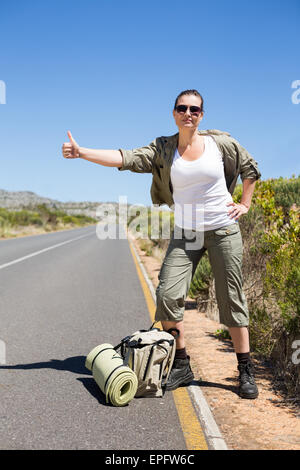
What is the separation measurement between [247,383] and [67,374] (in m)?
1.68

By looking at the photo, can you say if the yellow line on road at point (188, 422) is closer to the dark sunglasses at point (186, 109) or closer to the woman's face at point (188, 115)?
the woman's face at point (188, 115)

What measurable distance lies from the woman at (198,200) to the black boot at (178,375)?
1.03 feet

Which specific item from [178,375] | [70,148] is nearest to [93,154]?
[70,148]

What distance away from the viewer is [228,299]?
3994 mm

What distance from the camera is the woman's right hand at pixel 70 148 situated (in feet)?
11.5

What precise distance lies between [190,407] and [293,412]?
795 millimetres

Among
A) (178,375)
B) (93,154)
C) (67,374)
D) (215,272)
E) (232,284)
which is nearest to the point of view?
(93,154)

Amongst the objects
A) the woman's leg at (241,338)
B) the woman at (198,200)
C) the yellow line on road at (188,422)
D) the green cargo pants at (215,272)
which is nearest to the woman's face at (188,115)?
the woman at (198,200)

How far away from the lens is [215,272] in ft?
13.4

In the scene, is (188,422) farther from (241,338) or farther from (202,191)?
(202,191)

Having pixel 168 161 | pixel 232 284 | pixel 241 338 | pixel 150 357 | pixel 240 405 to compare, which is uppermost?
pixel 168 161

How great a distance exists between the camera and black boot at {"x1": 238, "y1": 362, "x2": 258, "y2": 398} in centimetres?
402
